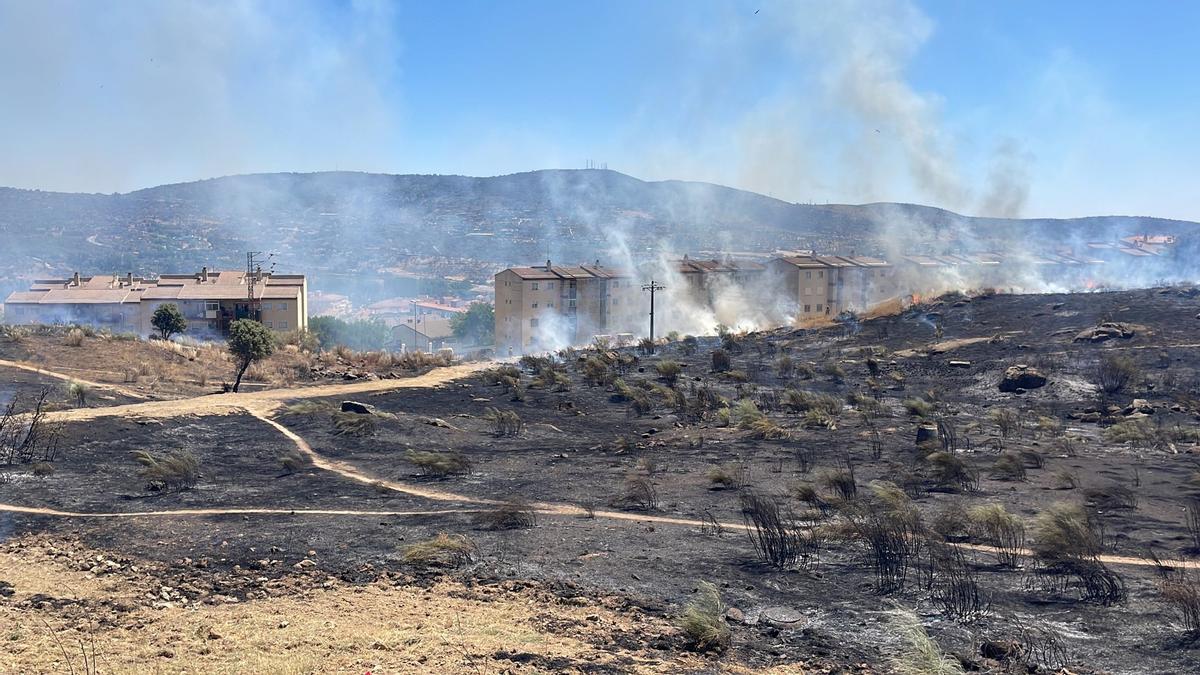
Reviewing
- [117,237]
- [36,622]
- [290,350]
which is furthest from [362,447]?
[117,237]

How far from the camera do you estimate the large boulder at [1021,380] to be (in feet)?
106

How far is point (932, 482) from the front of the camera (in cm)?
1827

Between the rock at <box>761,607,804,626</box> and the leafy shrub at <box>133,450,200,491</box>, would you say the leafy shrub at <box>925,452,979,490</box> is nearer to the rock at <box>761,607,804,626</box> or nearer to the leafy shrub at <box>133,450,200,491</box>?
the rock at <box>761,607,804,626</box>

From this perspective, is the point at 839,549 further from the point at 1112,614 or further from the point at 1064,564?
the point at 1112,614

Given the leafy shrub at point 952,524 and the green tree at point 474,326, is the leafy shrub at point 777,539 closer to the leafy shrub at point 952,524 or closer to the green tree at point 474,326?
the leafy shrub at point 952,524

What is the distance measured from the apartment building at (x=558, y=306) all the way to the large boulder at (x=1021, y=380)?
38.5 metres

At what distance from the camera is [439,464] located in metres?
19.9

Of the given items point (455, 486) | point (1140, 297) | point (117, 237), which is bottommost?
point (455, 486)

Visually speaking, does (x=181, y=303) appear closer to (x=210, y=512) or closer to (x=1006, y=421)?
(x=210, y=512)

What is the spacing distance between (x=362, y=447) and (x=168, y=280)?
54675 mm

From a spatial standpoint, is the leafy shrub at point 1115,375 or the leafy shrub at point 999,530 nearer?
the leafy shrub at point 999,530

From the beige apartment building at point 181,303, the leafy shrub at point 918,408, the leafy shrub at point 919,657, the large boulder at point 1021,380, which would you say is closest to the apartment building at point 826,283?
the beige apartment building at point 181,303

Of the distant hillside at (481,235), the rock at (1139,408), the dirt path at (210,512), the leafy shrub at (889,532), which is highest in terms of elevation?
the distant hillside at (481,235)

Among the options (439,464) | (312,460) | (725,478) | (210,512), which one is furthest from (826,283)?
(210,512)
